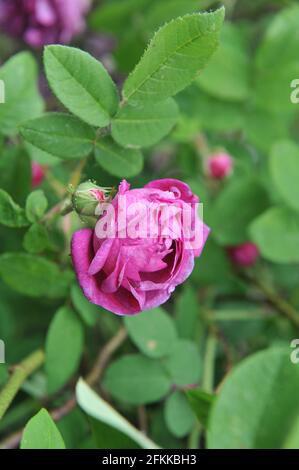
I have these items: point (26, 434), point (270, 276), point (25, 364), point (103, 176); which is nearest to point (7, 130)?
point (103, 176)

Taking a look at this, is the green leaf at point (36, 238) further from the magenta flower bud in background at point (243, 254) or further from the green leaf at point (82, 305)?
the magenta flower bud in background at point (243, 254)

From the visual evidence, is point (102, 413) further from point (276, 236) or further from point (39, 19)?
point (39, 19)

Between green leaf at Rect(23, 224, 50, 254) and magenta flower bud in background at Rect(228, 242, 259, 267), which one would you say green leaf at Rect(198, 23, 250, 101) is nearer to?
magenta flower bud in background at Rect(228, 242, 259, 267)

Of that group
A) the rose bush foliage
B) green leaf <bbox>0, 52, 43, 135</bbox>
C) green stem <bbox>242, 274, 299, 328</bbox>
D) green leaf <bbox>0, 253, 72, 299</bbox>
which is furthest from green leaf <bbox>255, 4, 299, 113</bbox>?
green leaf <bbox>0, 253, 72, 299</bbox>

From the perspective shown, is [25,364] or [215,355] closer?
[25,364]

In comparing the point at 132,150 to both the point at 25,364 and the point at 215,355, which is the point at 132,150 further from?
the point at 215,355

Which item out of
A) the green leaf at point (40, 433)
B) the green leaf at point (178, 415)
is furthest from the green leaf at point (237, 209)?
the green leaf at point (40, 433)
